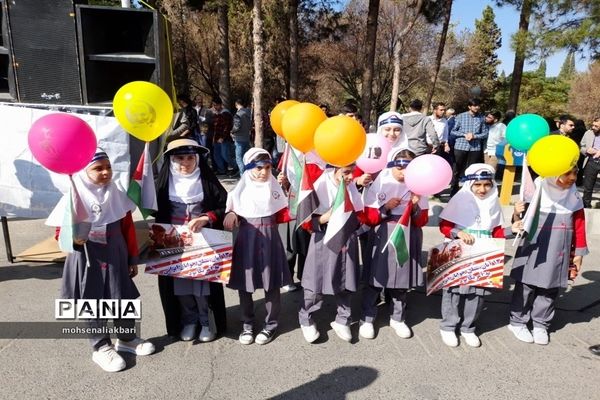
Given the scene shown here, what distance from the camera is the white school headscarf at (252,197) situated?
298cm

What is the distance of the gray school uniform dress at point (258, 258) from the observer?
3.03 meters

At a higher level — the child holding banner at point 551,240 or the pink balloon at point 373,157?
the pink balloon at point 373,157

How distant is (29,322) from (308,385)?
2.28 metres

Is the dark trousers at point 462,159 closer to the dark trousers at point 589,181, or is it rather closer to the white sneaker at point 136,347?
the dark trousers at point 589,181

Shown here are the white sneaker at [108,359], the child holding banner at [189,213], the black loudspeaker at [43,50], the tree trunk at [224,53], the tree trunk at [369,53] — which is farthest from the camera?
the tree trunk at [224,53]

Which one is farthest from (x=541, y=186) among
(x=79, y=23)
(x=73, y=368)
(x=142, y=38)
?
(x=79, y=23)

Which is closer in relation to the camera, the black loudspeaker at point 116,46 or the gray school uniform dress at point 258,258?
the gray school uniform dress at point 258,258

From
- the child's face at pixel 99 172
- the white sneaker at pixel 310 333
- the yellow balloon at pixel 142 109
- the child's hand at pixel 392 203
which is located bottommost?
the white sneaker at pixel 310 333

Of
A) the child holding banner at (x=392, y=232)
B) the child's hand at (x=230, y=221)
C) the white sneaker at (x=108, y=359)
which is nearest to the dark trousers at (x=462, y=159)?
the child holding banner at (x=392, y=232)

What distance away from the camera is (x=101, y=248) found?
271 centimetres

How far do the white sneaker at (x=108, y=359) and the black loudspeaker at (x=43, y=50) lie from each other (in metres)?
2.46

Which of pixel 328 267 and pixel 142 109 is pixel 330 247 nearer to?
pixel 328 267

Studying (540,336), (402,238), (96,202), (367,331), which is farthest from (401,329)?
(96,202)

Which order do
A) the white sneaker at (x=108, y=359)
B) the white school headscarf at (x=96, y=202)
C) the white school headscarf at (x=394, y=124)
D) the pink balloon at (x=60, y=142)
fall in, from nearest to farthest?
1. the pink balloon at (x=60, y=142)
2. the white school headscarf at (x=96, y=202)
3. the white sneaker at (x=108, y=359)
4. the white school headscarf at (x=394, y=124)
